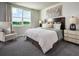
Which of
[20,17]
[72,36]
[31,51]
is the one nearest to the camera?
[31,51]

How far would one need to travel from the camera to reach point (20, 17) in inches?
250

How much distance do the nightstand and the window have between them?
147 inches

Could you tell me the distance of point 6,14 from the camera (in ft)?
17.0

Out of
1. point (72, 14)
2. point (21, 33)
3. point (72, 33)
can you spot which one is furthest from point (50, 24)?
point (21, 33)

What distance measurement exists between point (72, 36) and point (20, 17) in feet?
14.2

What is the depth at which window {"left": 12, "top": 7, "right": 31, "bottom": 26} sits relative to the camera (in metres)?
5.94

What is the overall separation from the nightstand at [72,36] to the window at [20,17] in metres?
3.74

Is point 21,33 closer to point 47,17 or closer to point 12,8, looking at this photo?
point 12,8

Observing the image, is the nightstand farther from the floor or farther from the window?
the window

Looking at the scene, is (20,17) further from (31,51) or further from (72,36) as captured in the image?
(72,36)

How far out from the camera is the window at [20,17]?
19.5 feet

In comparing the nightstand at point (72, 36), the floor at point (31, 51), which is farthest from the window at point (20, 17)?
the nightstand at point (72, 36)

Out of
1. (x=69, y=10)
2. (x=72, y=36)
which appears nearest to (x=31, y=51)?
(x=72, y=36)

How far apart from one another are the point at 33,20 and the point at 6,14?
2.58 meters
